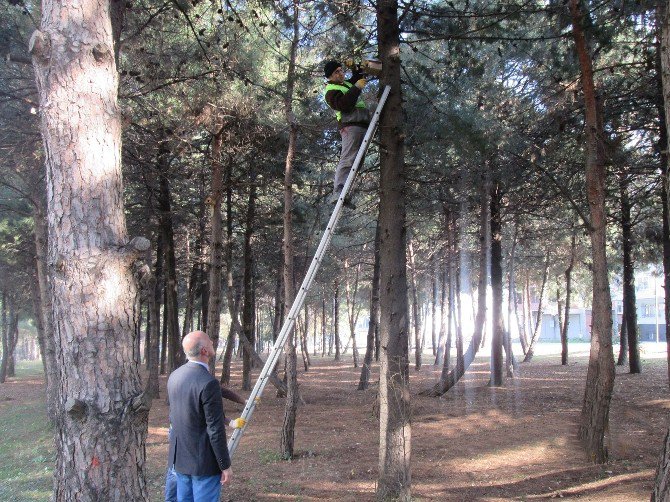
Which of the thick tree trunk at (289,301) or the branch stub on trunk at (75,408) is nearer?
the branch stub on trunk at (75,408)

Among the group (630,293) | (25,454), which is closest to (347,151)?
(25,454)

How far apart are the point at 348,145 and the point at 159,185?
10778 millimetres

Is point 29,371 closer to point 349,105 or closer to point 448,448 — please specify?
point 448,448

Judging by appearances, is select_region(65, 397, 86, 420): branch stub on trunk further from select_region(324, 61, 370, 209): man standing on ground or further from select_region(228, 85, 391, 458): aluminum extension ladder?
select_region(324, 61, 370, 209): man standing on ground

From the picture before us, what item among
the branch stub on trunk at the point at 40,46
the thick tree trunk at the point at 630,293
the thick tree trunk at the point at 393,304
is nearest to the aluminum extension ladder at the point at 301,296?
the thick tree trunk at the point at 393,304

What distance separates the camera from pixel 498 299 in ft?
60.5

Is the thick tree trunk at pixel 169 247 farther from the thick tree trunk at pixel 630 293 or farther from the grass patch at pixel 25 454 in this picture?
the thick tree trunk at pixel 630 293

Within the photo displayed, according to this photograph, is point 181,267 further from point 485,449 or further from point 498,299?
point 485,449

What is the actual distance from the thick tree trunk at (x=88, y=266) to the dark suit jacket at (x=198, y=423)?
28 cm

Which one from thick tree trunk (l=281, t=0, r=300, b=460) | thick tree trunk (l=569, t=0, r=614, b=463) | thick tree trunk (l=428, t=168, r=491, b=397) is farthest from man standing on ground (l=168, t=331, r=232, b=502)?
thick tree trunk (l=428, t=168, r=491, b=397)

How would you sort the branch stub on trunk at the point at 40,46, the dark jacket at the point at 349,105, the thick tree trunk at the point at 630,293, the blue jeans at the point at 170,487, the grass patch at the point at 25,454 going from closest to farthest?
the branch stub on trunk at the point at 40,46 < the blue jeans at the point at 170,487 < the dark jacket at the point at 349,105 < the grass patch at the point at 25,454 < the thick tree trunk at the point at 630,293

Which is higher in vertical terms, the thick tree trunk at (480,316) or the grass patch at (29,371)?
the thick tree trunk at (480,316)

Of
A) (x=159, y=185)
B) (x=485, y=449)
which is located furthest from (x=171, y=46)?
(x=485, y=449)

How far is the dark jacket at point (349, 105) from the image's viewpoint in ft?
20.5
